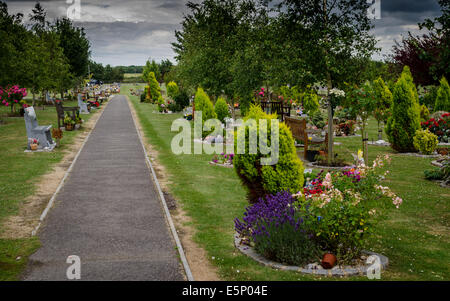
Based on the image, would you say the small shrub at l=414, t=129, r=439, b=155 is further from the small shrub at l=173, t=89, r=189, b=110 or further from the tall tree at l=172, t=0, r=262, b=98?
the small shrub at l=173, t=89, r=189, b=110

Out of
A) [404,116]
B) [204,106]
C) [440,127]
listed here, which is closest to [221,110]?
[204,106]

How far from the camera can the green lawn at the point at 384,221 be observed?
6453 millimetres

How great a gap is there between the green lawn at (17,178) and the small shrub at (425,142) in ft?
46.2

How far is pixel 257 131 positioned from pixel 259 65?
36.0ft

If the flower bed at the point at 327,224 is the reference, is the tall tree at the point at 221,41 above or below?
above

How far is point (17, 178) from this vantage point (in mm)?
13023

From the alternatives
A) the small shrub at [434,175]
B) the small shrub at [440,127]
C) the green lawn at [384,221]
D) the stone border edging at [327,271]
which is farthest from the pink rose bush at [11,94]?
the stone border edging at [327,271]

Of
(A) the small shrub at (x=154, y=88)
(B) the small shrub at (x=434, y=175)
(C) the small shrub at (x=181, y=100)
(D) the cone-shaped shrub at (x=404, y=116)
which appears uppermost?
(A) the small shrub at (x=154, y=88)

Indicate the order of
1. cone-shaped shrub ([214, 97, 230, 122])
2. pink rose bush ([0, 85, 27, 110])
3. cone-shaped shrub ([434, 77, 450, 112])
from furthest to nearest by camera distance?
pink rose bush ([0, 85, 27, 110]) < cone-shaped shrub ([434, 77, 450, 112]) < cone-shaped shrub ([214, 97, 230, 122])

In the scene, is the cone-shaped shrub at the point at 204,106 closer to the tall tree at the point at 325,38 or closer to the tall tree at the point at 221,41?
the tall tree at the point at 221,41

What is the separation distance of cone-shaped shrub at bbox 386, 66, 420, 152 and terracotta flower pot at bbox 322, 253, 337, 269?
39.3 ft

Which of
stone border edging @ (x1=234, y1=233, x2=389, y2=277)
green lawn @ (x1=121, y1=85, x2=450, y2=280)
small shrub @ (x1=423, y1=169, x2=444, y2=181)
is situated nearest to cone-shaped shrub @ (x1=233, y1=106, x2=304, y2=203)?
green lawn @ (x1=121, y1=85, x2=450, y2=280)

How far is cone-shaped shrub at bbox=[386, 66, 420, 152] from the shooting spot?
16453mm

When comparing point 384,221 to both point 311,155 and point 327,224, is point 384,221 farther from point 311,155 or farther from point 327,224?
point 311,155
